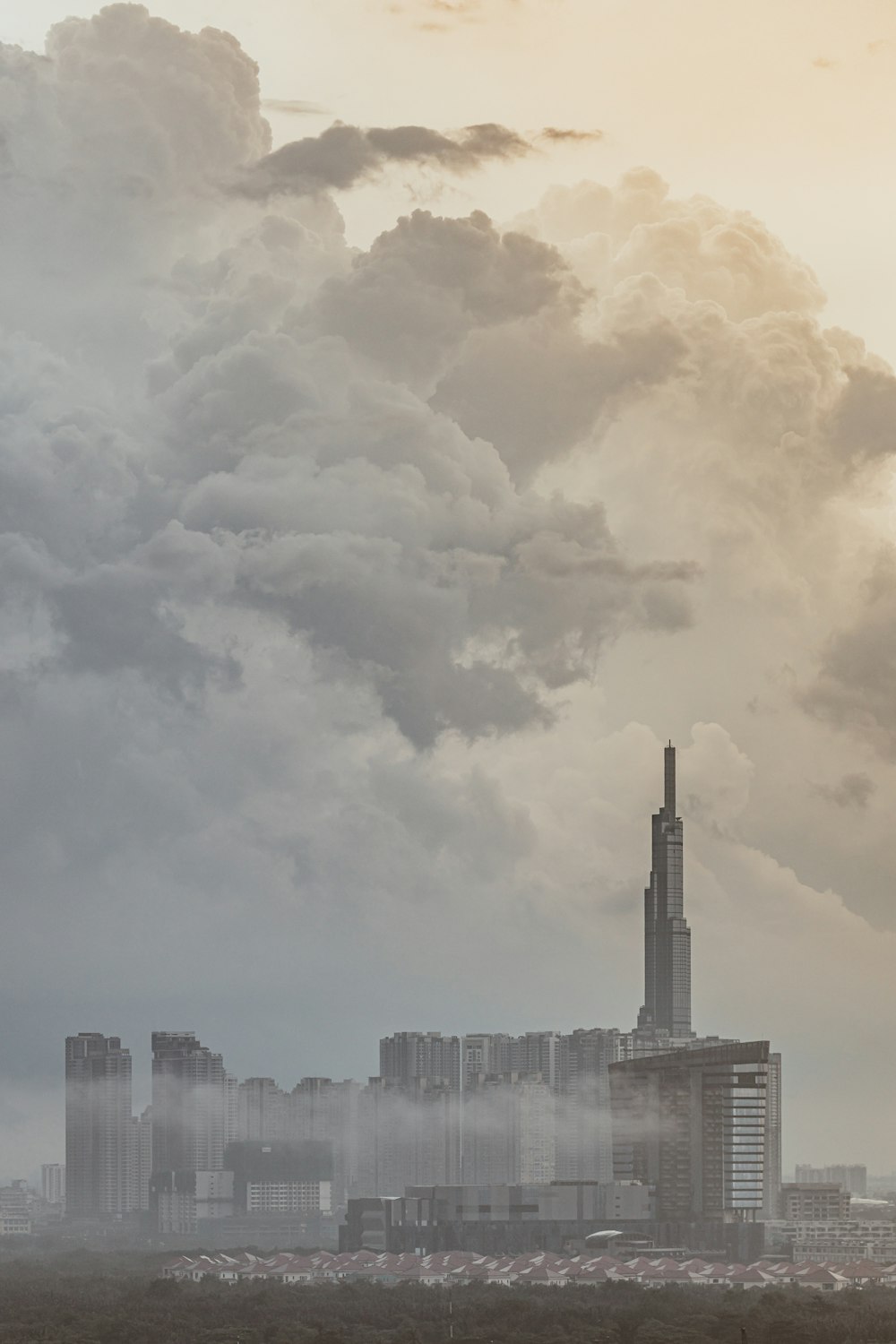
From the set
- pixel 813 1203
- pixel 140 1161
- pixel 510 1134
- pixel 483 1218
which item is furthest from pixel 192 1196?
pixel 483 1218

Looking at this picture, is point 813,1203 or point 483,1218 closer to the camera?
point 483,1218

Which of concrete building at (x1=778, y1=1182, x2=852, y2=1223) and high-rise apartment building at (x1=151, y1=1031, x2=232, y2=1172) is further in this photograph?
high-rise apartment building at (x1=151, y1=1031, x2=232, y2=1172)

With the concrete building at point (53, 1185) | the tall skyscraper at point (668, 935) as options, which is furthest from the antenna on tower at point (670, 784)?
the concrete building at point (53, 1185)

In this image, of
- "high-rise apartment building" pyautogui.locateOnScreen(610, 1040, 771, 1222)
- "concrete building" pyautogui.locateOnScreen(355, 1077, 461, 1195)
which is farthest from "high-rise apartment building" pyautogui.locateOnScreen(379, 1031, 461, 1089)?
"high-rise apartment building" pyautogui.locateOnScreen(610, 1040, 771, 1222)

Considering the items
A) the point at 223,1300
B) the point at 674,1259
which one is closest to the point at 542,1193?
the point at 674,1259

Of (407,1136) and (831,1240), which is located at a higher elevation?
(407,1136)

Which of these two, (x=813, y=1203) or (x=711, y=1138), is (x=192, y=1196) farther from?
(x=711, y=1138)

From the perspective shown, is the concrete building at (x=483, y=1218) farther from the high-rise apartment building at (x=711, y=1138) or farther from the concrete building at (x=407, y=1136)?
the concrete building at (x=407, y=1136)

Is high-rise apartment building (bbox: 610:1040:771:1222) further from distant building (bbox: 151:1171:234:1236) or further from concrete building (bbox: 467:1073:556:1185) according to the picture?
distant building (bbox: 151:1171:234:1236)
